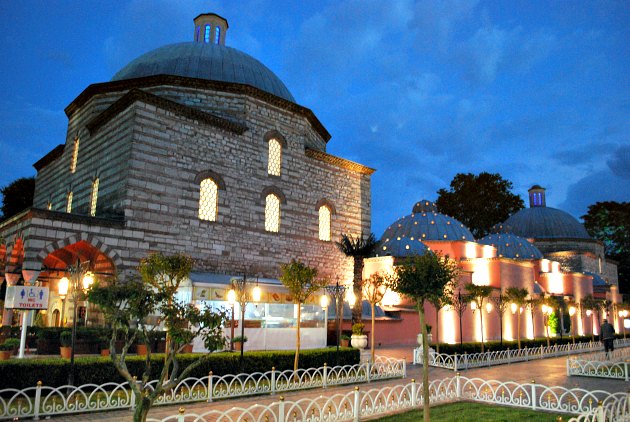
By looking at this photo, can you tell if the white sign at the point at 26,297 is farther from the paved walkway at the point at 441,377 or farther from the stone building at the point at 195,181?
the paved walkway at the point at 441,377

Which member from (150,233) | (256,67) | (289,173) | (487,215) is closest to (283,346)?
(150,233)

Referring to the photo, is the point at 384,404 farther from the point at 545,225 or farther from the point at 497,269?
the point at 545,225

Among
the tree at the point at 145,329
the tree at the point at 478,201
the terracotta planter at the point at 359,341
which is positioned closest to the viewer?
the tree at the point at 145,329

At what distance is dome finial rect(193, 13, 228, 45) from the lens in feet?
92.4

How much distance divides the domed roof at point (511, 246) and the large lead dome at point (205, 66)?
19126 mm

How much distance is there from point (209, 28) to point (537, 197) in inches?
1367

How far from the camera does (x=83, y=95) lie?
23.6 metres

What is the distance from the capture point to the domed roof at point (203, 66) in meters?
23.7

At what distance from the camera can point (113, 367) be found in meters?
11.6

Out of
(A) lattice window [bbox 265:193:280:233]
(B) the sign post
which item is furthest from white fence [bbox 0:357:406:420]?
(A) lattice window [bbox 265:193:280:233]

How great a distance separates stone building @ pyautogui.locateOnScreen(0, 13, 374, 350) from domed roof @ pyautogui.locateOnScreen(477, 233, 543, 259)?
43.2 ft

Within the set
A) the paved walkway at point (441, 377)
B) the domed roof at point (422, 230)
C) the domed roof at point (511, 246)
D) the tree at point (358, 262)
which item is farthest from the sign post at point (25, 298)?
the domed roof at point (511, 246)

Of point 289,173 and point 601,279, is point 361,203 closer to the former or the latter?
point 289,173

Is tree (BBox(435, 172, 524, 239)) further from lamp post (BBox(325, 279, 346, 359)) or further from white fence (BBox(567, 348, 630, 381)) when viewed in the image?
white fence (BBox(567, 348, 630, 381))
